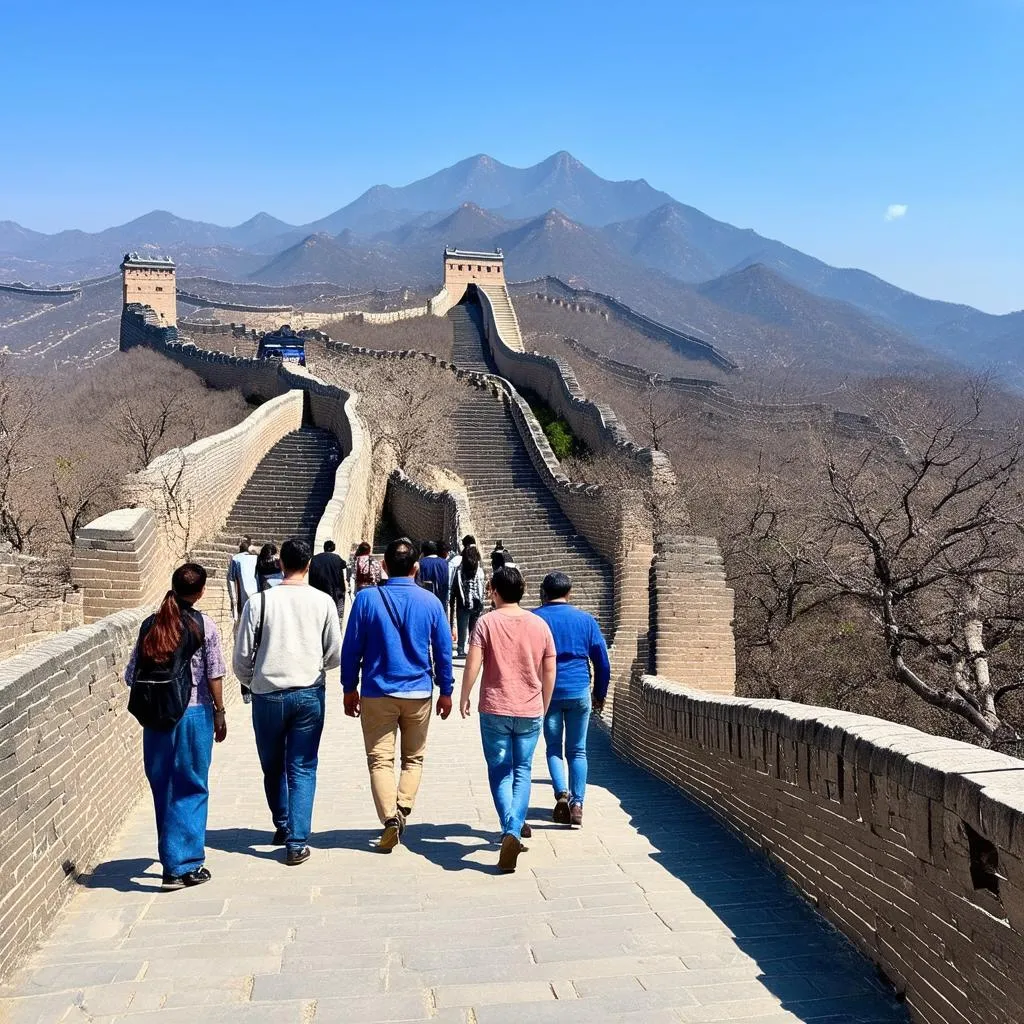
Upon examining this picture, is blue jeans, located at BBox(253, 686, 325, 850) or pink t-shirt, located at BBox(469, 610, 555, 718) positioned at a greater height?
pink t-shirt, located at BBox(469, 610, 555, 718)

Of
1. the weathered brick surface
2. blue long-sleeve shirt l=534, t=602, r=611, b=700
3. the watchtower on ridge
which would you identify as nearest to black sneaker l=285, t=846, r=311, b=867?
blue long-sleeve shirt l=534, t=602, r=611, b=700

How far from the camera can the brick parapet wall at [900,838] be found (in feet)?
11.0

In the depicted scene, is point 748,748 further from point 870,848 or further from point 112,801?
point 112,801

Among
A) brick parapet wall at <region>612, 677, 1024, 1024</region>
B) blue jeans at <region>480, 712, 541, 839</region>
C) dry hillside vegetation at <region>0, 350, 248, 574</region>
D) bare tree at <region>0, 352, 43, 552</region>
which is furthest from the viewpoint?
dry hillside vegetation at <region>0, 350, 248, 574</region>

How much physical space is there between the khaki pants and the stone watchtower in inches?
2380

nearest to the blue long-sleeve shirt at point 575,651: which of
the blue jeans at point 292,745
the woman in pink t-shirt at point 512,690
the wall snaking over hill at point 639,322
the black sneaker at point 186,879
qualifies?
the woman in pink t-shirt at point 512,690

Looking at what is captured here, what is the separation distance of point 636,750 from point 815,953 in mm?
4966

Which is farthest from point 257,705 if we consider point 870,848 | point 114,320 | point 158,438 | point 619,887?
point 114,320

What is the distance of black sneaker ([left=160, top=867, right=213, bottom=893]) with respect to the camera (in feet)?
17.4

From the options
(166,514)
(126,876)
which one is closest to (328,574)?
(126,876)

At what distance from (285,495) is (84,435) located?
11382 mm

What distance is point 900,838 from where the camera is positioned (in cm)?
411

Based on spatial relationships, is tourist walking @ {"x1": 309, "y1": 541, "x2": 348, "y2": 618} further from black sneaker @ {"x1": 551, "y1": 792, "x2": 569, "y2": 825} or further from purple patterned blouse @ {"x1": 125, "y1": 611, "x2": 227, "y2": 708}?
purple patterned blouse @ {"x1": 125, "y1": 611, "x2": 227, "y2": 708}

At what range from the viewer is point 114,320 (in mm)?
110938
